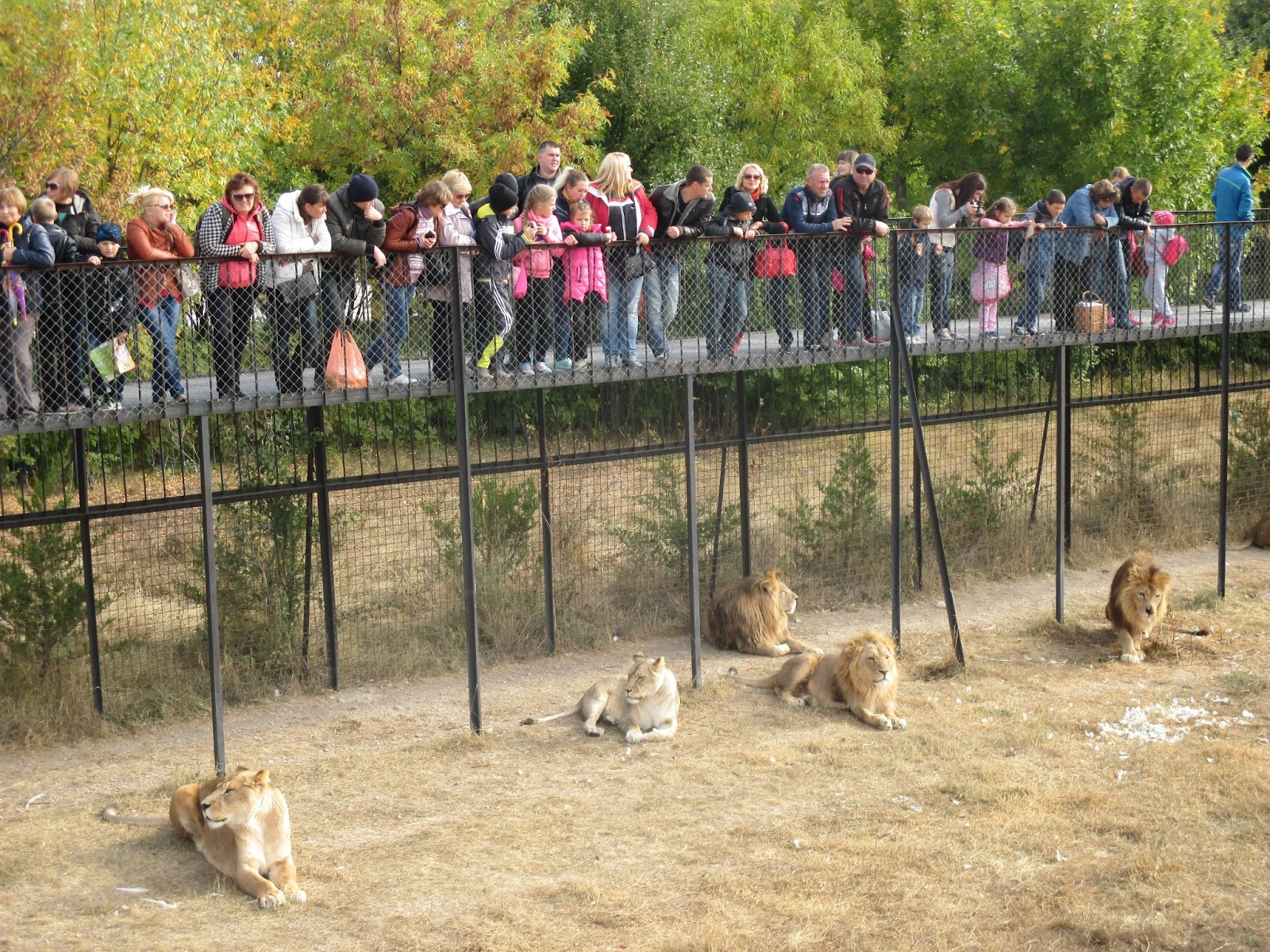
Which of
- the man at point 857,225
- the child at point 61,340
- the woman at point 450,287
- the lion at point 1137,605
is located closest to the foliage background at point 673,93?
the woman at point 450,287

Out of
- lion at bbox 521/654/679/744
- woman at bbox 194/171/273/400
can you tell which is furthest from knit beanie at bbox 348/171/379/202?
lion at bbox 521/654/679/744

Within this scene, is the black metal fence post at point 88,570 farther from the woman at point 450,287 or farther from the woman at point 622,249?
the woman at point 622,249

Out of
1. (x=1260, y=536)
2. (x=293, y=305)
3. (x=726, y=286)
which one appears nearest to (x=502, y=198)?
(x=293, y=305)

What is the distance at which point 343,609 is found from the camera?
13.6 m

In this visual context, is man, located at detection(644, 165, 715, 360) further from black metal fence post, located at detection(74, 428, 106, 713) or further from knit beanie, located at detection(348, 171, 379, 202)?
black metal fence post, located at detection(74, 428, 106, 713)

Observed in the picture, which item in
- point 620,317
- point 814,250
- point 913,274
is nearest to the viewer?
point 620,317

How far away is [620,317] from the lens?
1141 centimetres

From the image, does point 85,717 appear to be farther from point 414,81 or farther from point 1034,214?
point 414,81

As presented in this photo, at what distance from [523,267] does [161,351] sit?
105 inches

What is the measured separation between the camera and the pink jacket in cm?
1092

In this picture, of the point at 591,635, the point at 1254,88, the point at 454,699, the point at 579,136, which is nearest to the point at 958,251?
the point at 591,635

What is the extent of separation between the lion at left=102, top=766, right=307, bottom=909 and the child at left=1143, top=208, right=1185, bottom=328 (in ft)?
30.4

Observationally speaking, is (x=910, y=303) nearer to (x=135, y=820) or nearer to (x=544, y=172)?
(x=544, y=172)

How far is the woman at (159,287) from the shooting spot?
9438 mm
